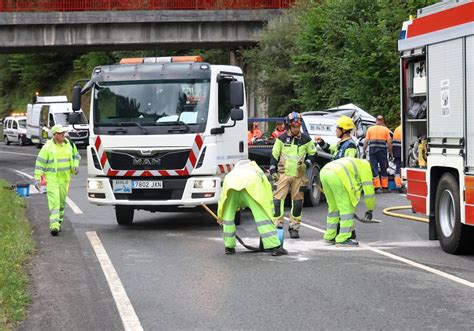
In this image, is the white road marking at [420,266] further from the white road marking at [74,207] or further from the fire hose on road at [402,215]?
the white road marking at [74,207]

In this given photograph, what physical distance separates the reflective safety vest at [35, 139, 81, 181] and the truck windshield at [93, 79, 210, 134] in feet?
2.15

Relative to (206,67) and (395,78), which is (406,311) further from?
(395,78)

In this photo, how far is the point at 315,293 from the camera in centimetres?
928

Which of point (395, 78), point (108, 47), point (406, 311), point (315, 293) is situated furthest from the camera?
point (108, 47)

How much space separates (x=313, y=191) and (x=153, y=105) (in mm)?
4895

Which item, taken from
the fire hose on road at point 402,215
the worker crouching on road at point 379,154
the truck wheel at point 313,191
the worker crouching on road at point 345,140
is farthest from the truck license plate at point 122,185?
the worker crouching on road at point 379,154

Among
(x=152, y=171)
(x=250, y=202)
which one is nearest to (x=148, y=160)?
(x=152, y=171)

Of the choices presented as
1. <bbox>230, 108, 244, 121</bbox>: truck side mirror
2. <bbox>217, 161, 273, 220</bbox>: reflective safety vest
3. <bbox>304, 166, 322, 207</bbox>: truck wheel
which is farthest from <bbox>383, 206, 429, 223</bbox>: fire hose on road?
<bbox>217, 161, 273, 220</bbox>: reflective safety vest

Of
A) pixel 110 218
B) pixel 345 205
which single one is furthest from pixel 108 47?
pixel 345 205

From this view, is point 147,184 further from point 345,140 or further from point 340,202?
point 340,202

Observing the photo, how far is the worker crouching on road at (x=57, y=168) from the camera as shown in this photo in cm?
1452

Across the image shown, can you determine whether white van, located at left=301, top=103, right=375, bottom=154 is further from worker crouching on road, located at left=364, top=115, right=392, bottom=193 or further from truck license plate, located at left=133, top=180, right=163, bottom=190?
truck license plate, located at left=133, top=180, right=163, bottom=190

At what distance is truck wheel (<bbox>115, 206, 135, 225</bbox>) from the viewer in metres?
15.6

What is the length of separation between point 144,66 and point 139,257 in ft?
13.9
